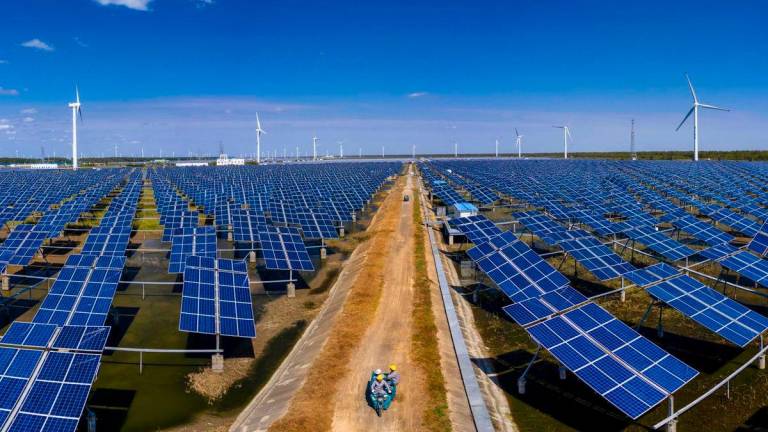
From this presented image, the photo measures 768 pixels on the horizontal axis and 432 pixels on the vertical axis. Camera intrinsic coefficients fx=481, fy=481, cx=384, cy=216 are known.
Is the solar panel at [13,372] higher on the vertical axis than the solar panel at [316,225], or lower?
lower

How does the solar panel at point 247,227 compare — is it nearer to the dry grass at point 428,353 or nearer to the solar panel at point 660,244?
the dry grass at point 428,353

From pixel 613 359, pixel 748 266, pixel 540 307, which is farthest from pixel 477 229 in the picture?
pixel 613 359

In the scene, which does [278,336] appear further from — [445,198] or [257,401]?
[445,198]

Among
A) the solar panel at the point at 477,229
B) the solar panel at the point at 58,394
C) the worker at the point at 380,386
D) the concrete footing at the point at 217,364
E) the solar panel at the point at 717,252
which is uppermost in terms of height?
the solar panel at the point at 477,229

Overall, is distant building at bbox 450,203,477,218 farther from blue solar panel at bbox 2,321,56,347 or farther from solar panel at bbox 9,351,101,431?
solar panel at bbox 9,351,101,431

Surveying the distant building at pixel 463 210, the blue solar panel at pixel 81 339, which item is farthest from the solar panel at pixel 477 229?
the blue solar panel at pixel 81 339

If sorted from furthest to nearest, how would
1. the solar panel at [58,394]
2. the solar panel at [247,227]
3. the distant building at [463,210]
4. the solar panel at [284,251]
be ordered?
the distant building at [463,210] < the solar panel at [247,227] < the solar panel at [284,251] < the solar panel at [58,394]
